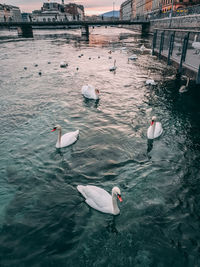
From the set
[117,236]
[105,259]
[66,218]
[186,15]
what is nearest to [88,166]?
[66,218]

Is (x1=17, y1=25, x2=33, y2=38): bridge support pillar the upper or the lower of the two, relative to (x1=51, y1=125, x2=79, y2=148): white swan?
upper

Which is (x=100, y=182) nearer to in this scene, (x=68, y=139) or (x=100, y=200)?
(x=100, y=200)

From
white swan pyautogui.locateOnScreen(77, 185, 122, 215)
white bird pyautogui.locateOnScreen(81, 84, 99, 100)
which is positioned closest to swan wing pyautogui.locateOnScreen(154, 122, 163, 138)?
white swan pyautogui.locateOnScreen(77, 185, 122, 215)

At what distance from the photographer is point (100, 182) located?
7273 mm

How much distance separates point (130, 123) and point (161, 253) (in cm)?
751

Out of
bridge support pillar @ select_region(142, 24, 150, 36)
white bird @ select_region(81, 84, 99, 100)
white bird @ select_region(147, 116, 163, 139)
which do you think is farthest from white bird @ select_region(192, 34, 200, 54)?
bridge support pillar @ select_region(142, 24, 150, 36)

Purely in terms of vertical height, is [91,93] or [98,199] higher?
[91,93]

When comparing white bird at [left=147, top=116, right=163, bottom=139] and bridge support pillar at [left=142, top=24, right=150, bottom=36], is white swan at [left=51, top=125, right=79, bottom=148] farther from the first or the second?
bridge support pillar at [left=142, top=24, right=150, bottom=36]

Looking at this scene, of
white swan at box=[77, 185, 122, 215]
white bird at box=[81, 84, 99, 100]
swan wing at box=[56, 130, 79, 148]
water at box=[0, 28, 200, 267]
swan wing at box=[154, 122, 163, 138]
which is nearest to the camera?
water at box=[0, 28, 200, 267]

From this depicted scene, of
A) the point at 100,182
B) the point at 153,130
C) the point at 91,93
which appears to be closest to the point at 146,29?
the point at 91,93

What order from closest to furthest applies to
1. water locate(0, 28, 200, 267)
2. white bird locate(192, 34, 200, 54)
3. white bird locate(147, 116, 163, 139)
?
water locate(0, 28, 200, 267) → white bird locate(147, 116, 163, 139) → white bird locate(192, 34, 200, 54)

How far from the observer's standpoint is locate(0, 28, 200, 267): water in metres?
5.18

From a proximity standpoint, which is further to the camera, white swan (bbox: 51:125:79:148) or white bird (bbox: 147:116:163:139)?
white bird (bbox: 147:116:163:139)

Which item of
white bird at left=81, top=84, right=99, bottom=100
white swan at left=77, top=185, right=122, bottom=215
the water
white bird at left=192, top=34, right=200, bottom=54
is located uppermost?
white bird at left=192, top=34, right=200, bottom=54
